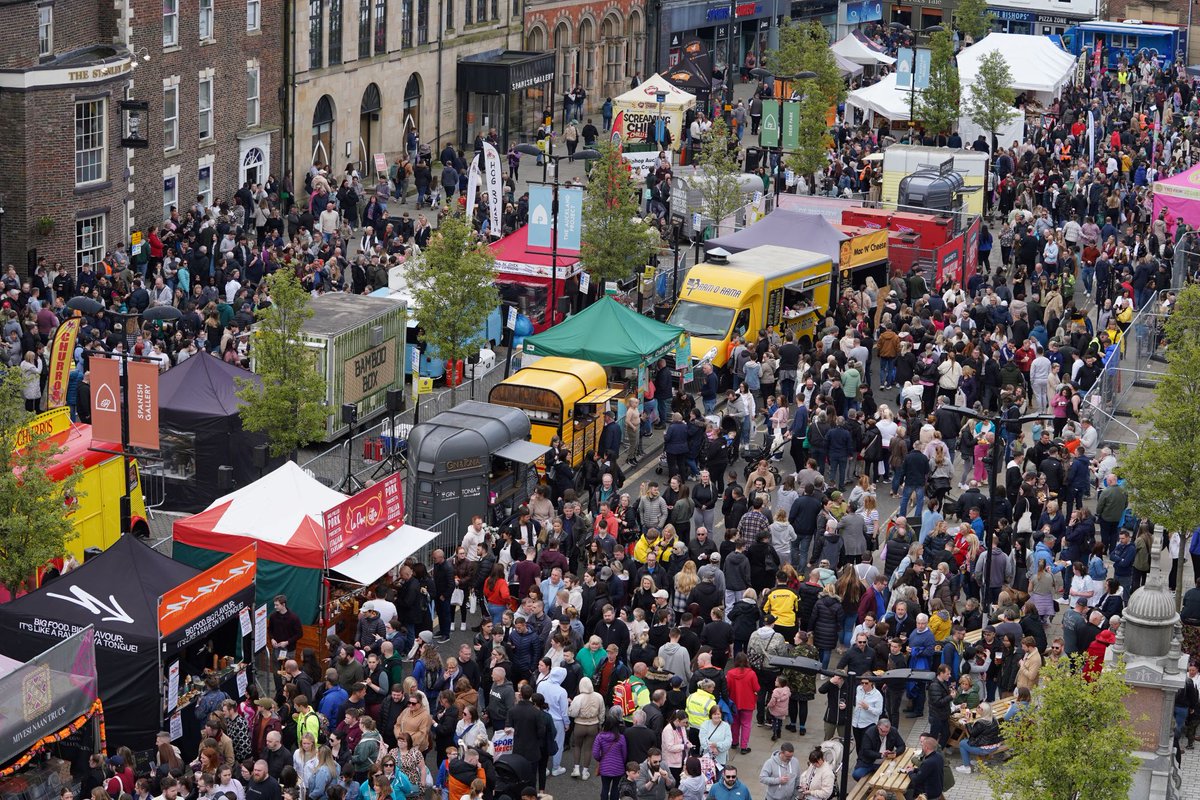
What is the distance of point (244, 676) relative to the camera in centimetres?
2262

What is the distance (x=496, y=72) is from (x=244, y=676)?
134 feet

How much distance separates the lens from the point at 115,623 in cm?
2227

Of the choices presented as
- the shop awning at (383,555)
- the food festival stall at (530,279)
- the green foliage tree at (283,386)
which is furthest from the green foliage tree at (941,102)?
the shop awning at (383,555)

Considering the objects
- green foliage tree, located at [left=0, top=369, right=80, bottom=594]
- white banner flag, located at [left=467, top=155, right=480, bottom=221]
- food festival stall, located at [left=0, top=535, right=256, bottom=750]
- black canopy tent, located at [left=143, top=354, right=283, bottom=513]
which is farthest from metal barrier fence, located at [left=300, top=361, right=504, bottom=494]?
white banner flag, located at [left=467, top=155, right=480, bottom=221]

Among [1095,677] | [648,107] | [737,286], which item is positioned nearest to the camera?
[1095,677]

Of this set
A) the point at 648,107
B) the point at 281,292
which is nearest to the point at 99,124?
the point at 281,292

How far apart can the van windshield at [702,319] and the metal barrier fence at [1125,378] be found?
6.71 metres

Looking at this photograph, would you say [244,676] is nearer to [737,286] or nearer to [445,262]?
[445,262]

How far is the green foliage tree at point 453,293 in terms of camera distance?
3431 cm

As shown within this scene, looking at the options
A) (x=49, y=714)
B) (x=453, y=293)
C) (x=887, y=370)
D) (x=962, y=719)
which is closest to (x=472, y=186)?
(x=453, y=293)

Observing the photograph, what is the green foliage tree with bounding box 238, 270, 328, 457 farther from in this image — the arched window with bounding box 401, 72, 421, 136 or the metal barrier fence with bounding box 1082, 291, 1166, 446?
the arched window with bounding box 401, 72, 421, 136

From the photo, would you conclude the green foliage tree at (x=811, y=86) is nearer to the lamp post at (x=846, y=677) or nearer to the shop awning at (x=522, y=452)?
the shop awning at (x=522, y=452)

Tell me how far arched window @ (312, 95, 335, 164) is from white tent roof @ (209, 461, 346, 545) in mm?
28949

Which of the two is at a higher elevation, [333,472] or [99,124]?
[99,124]
